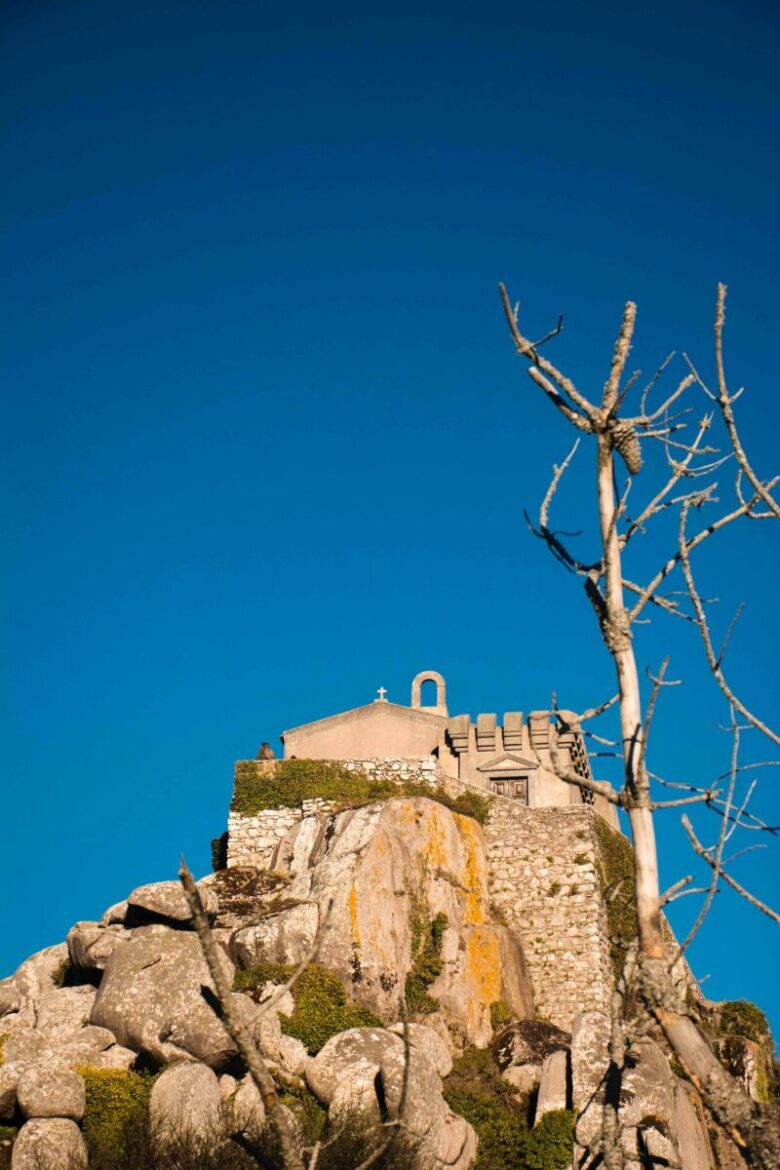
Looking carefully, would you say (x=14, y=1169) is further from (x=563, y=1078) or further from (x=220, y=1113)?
(x=563, y=1078)

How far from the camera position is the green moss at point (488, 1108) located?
83.6 feet

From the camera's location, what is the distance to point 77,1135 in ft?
74.7

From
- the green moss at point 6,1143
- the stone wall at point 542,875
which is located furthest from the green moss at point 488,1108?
the green moss at point 6,1143

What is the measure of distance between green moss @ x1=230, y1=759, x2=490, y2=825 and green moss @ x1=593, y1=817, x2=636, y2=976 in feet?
12.0

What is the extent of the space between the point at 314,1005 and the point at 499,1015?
548cm

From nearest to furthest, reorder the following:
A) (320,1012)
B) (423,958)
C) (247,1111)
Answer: (247,1111) < (320,1012) < (423,958)

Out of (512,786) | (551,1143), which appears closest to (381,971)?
(551,1143)

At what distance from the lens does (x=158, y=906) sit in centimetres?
3019

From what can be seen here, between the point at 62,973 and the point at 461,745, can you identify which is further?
the point at 461,745

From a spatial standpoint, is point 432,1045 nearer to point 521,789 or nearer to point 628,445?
point 521,789

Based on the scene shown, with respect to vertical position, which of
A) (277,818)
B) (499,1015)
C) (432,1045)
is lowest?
(432,1045)

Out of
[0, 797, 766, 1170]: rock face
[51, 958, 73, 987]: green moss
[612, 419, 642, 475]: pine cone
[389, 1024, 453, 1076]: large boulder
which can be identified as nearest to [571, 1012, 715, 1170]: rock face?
[0, 797, 766, 1170]: rock face

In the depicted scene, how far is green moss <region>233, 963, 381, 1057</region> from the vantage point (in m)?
27.9

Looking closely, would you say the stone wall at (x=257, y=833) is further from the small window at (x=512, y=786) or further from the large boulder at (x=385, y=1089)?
the large boulder at (x=385, y=1089)
